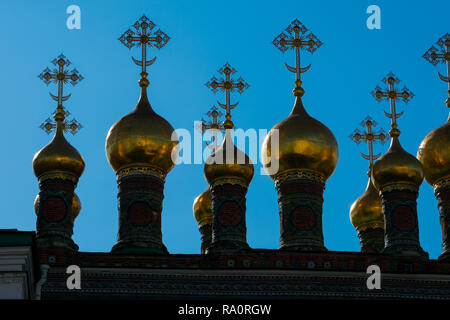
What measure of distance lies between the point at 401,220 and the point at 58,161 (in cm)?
691

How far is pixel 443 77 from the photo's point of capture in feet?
92.1

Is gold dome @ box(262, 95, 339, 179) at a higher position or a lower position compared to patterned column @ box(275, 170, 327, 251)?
higher

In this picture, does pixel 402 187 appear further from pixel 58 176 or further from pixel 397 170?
pixel 58 176

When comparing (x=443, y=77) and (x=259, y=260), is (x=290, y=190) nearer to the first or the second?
(x=259, y=260)

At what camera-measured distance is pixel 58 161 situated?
26078mm

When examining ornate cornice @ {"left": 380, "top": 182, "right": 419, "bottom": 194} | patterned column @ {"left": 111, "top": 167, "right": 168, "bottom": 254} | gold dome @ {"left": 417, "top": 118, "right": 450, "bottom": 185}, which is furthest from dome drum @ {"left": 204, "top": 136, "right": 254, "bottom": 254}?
gold dome @ {"left": 417, "top": 118, "right": 450, "bottom": 185}

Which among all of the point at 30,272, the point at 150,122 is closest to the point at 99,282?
the point at 150,122

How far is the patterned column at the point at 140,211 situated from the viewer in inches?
992

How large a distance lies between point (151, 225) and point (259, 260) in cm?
238

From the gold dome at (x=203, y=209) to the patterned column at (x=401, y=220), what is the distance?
4.54 meters

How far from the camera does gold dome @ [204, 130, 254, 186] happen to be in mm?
25766

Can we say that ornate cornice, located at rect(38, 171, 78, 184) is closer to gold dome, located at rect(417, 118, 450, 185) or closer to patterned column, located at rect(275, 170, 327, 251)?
patterned column, located at rect(275, 170, 327, 251)

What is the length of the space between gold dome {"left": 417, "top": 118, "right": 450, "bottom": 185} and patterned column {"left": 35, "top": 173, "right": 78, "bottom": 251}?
7.28 metres

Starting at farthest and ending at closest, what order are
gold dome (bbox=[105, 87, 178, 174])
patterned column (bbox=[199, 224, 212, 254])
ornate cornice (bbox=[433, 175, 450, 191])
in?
patterned column (bbox=[199, 224, 212, 254]), ornate cornice (bbox=[433, 175, 450, 191]), gold dome (bbox=[105, 87, 178, 174])
